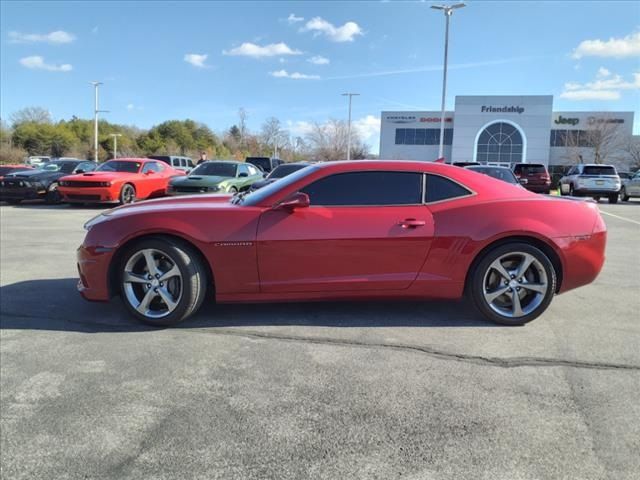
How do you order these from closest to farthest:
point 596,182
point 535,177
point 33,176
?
point 33,176 → point 596,182 → point 535,177

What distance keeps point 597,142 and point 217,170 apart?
5780 centimetres

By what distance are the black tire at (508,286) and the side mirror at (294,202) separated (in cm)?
156

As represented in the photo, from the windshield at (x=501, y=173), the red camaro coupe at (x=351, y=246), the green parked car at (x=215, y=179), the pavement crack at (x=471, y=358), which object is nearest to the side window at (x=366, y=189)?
the red camaro coupe at (x=351, y=246)

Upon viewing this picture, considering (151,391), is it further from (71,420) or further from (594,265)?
(594,265)

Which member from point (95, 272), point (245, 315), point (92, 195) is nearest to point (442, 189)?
point (245, 315)

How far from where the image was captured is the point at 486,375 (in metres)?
3.19

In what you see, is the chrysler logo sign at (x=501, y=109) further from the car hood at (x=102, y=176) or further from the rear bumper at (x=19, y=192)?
the rear bumper at (x=19, y=192)

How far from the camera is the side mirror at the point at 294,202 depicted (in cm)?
396

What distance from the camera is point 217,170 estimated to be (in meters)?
14.6

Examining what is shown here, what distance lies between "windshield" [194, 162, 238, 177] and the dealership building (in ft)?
159

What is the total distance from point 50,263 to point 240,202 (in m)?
3.78

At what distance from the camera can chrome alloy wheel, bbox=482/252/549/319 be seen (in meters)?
4.16

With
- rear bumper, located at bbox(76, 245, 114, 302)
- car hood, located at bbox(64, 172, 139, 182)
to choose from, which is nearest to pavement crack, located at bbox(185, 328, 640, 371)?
rear bumper, located at bbox(76, 245, 114, 302)

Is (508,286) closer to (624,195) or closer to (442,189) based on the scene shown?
(442,189)
